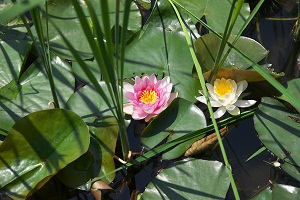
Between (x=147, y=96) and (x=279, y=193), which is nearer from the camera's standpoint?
(x=279, y=193)

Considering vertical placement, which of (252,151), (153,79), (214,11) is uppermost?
(214,11)

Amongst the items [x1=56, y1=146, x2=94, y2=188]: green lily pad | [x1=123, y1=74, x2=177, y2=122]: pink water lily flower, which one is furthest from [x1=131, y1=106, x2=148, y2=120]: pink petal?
[x1=56, y1=146, x2=94, y2=188]: green lily pad

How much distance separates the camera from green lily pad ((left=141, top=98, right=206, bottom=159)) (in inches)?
61.3

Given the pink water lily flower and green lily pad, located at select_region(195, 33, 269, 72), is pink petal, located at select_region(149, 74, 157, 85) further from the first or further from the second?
green lily pad, located at select_region(195, 33, 269, 72)

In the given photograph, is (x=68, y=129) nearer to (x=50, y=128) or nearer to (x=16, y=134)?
(x=50, y=128)

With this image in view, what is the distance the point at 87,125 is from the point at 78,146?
0.39 feet

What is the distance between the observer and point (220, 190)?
1422 mm

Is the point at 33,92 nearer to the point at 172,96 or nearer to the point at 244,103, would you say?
the point at 172,96

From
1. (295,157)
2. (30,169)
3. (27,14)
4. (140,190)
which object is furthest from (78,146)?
(27,14)

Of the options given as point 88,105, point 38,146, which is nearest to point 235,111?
point 88,105

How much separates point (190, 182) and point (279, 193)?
281 millimetres

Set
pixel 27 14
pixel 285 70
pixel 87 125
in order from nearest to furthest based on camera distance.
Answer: pixel 87 125, pixel 285 70, pixel 27 14

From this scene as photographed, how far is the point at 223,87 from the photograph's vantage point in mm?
1641

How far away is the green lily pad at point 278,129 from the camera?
150 centimetres
